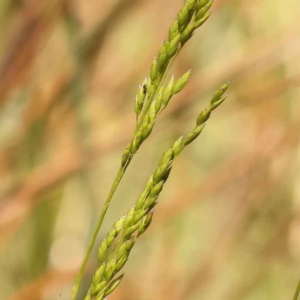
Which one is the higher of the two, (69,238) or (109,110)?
(109,110)

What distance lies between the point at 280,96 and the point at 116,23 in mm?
356

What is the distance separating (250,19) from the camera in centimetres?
82

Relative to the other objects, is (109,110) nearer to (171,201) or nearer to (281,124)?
(171,201)

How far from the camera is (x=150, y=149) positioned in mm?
809

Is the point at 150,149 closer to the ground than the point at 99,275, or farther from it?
farther from it

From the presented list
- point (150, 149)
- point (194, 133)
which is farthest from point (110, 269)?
point (150, 149)

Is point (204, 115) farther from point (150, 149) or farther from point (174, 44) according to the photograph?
point (150, 149)

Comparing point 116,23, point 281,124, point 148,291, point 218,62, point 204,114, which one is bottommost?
point 204,114

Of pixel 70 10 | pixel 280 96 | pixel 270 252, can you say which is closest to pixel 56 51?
pixel 70 10

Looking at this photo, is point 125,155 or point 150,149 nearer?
point 125,155

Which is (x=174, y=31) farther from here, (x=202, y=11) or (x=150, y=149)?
(x=150, y=149)

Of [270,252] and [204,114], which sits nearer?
[204,114]

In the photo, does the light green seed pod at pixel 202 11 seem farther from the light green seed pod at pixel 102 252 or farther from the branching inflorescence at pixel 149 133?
the light green seed pod at pixel 102 252

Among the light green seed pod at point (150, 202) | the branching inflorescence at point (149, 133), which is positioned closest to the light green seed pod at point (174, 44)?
the branching inflorescence at point (149, 133)
